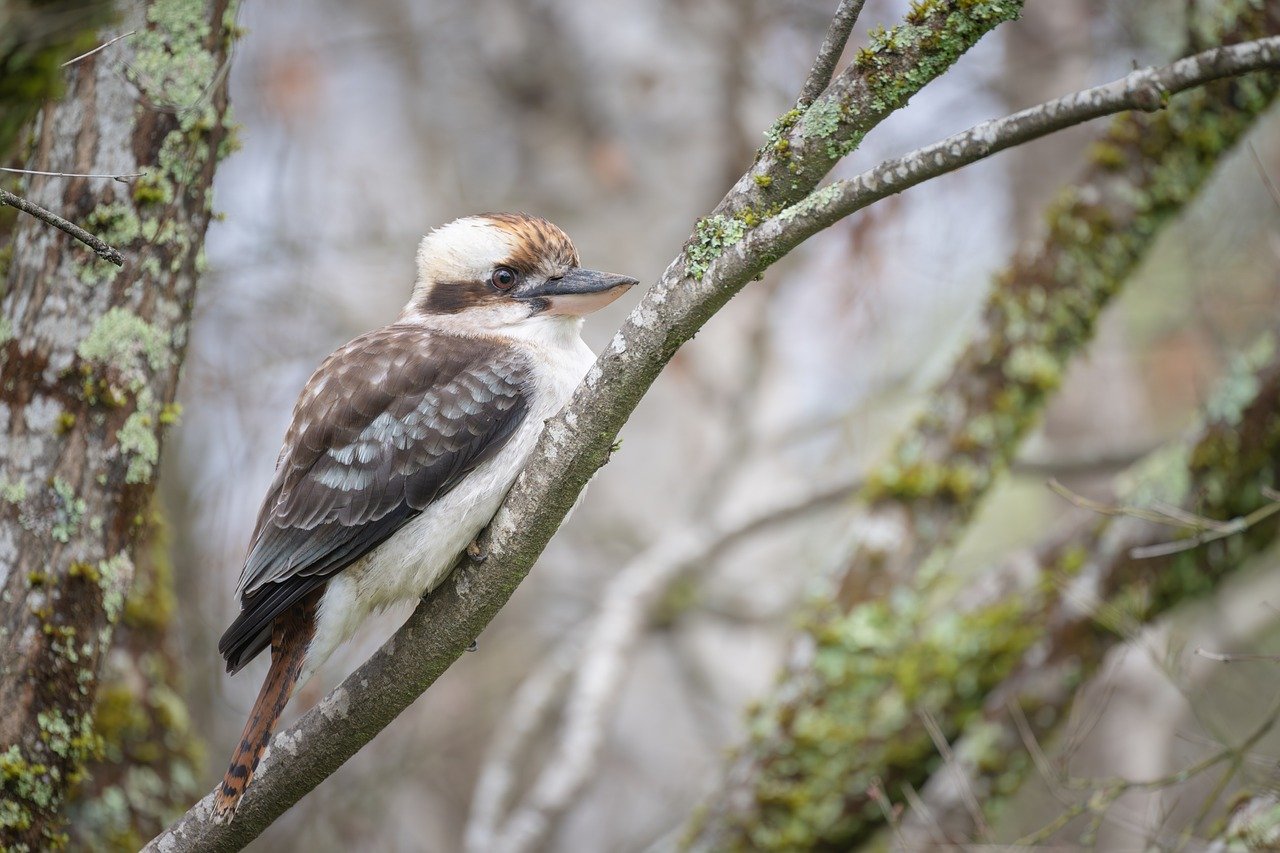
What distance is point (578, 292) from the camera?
355 cm

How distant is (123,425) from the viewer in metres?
2.98

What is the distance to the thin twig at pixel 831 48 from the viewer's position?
227 cm

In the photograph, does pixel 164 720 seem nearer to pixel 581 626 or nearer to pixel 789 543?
pixel 581 626

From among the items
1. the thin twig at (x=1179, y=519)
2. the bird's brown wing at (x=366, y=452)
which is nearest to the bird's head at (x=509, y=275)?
the bird's brown wing at (x=366, y=452)

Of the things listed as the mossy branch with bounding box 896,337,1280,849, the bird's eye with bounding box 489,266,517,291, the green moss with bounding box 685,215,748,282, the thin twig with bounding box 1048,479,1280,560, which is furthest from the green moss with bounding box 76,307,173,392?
the mossy branch with bounding box 896,337,1280,849

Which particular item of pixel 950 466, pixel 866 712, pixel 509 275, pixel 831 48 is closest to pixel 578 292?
pixel 509 275

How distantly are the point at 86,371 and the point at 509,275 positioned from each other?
1294mm

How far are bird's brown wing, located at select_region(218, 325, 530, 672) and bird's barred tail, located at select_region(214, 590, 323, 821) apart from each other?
0.06 metres

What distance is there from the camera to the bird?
3084mm

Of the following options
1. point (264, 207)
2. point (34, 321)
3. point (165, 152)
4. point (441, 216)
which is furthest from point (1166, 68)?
point (441, 216)

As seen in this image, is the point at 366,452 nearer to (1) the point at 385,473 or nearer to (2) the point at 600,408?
(1) the point at 385,473

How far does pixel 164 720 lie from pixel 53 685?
167cm

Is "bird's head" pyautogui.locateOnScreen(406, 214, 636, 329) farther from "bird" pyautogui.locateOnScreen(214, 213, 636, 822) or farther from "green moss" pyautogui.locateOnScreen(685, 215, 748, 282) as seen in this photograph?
"green moss" pyautogui.locateOnScreen(685, 215, 748, 282)

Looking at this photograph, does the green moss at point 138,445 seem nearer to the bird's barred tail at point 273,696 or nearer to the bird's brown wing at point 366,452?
the bird's brown wing at point 366,452
